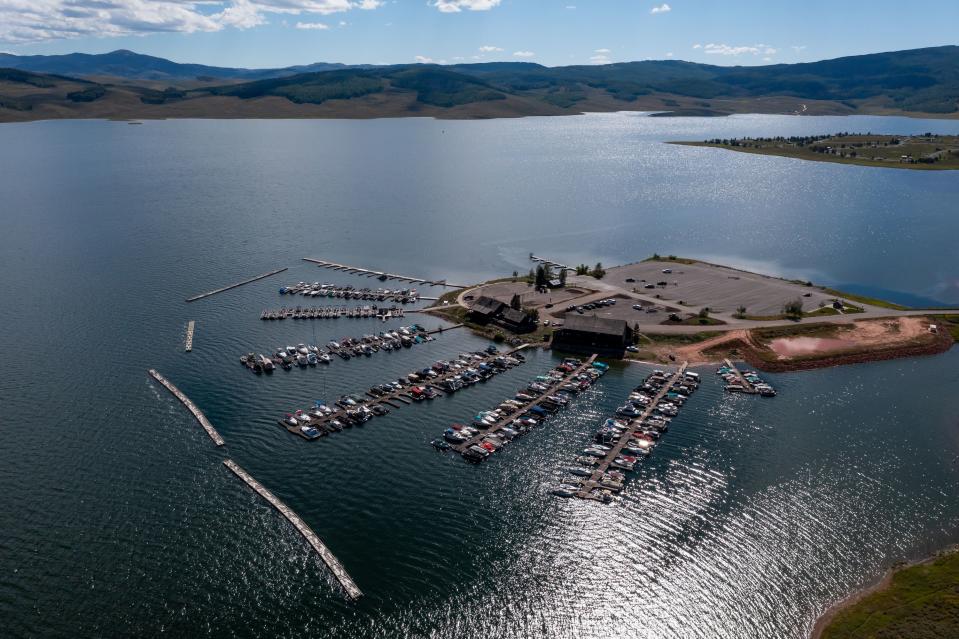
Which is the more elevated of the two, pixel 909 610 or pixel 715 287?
pixel 715 287

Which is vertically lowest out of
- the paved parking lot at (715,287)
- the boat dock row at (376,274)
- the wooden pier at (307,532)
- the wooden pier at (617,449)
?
the wooden pier at (307,532)

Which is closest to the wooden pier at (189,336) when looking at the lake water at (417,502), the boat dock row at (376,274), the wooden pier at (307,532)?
the lake water at (417,502)

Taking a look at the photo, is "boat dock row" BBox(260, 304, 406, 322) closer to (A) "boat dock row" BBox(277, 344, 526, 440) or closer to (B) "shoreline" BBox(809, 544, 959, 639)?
(A) "boat dock row" BBox(277, 344, 526, 440)

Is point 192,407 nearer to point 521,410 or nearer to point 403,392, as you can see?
point 403,392

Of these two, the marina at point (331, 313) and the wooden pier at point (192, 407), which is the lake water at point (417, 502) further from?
the marina at point (331, 313)

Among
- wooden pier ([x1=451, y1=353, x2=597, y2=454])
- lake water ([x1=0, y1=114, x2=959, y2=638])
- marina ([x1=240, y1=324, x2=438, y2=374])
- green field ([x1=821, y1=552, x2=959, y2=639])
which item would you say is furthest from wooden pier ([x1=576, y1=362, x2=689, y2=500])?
marina ([x1=240, y1=324, x2=438, y2=374])

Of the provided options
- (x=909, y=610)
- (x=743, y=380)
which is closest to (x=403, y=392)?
(x=743, y=380)

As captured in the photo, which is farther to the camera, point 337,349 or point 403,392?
point 337,349
